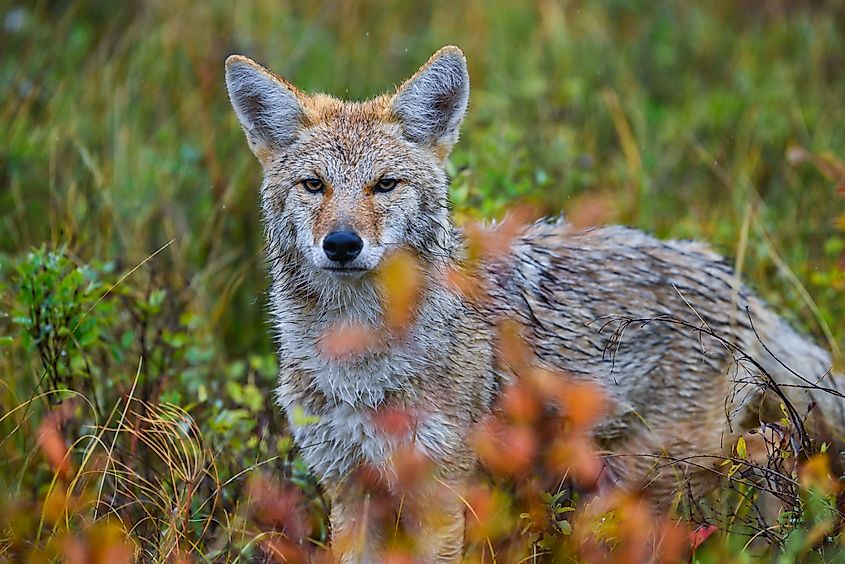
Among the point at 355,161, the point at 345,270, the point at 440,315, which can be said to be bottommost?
the point at 440,315

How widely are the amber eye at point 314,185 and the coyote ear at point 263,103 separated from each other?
323mm

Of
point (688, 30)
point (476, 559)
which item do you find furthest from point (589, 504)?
point (688, 30)

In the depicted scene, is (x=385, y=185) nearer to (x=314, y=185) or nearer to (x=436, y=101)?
(x=314, y=185)

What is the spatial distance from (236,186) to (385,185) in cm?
312

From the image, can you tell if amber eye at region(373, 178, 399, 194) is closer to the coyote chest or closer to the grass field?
the coyote chest

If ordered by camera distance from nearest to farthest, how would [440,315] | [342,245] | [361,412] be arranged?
1. [342,245]
2. [361,412]
3. [440,315]

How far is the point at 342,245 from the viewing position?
4105 mm

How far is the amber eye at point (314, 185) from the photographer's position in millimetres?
4488

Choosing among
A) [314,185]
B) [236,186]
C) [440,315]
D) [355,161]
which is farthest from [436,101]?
[236,186]

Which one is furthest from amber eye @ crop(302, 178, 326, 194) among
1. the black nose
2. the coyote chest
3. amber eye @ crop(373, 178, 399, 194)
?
the coyote chest

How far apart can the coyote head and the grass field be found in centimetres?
72

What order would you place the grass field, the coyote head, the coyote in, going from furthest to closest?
the grass field → the coyote → the coyote head

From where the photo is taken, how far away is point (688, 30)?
33.2ft

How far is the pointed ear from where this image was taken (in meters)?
4.64
